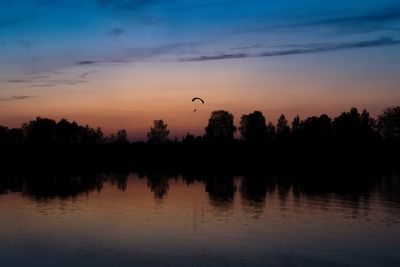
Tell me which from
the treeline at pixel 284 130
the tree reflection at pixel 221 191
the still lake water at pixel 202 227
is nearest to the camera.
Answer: the still lake water at pixel 202 227

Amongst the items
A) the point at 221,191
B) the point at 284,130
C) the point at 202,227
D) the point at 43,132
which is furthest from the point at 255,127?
the point at 202,227

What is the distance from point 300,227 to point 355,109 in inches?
5201

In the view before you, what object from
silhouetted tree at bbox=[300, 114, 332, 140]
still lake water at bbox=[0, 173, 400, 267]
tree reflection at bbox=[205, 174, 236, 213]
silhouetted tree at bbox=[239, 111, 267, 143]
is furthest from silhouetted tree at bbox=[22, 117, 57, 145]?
still lake water at bbox=[0, 173, 400, 267]

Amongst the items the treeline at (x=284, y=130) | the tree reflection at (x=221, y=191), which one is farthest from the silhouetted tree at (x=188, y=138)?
the tree reflection at (x=221, y=191)

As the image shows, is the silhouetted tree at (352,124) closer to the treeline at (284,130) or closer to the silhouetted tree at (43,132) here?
the treeline at (284,130)

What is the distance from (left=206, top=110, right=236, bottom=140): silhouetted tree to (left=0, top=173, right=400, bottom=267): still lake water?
110 m

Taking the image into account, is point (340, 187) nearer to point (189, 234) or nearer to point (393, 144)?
point (189, 234)

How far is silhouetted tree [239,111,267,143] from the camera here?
559 feet

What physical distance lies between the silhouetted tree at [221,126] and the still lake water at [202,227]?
4337 inches

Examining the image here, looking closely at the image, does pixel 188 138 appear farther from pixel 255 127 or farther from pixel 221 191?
pixel 221 191

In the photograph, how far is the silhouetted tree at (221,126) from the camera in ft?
577

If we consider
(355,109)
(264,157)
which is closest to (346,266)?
(264,157)

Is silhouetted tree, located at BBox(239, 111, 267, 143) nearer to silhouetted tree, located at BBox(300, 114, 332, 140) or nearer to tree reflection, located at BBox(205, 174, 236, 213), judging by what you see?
silhouetted tree, located at BBox(300, 114, 332, 140)

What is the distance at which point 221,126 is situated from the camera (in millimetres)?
177125
